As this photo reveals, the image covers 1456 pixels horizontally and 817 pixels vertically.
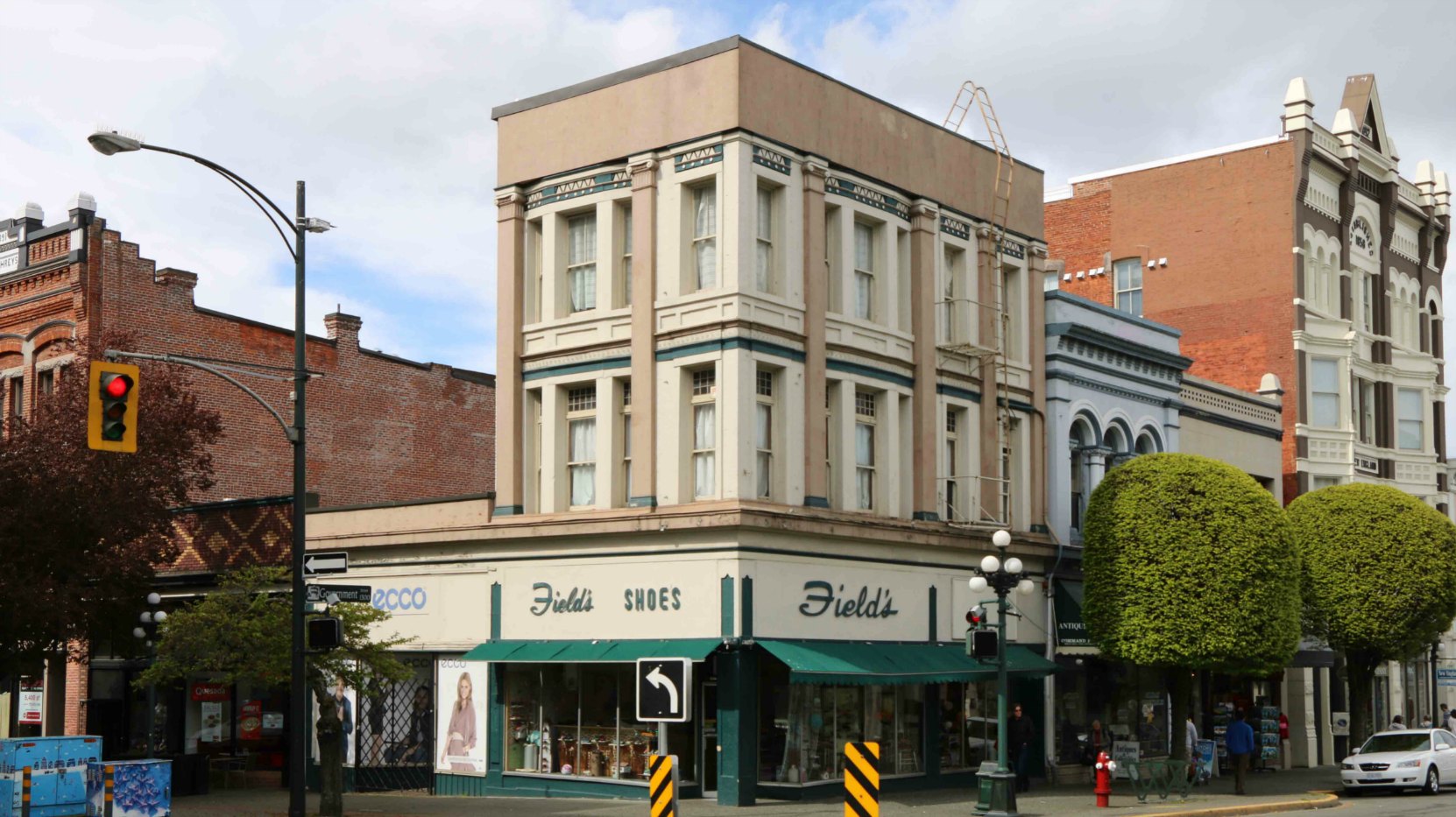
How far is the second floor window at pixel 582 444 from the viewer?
97.0 ft

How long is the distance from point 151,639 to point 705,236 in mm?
13777

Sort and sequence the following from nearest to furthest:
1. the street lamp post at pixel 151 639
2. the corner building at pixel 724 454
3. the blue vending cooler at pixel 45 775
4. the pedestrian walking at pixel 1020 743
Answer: the blue vending cooler at pixel 45 775
the corner building at pixel 724 454
the pedestrian walking at pixel 1020 743
the street lamp post at pixel 151 639

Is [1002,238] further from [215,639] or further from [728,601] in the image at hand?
[215,639]

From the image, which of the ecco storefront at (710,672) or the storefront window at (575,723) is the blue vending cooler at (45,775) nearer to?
the ecco storefront at (710,672)

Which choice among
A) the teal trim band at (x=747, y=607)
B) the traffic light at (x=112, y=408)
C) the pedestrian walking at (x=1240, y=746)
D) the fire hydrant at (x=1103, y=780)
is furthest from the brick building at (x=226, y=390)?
the pedestrian walking at (x=1240, y=746)

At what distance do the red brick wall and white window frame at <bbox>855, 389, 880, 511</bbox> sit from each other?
20081 mm

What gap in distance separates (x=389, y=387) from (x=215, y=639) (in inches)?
717

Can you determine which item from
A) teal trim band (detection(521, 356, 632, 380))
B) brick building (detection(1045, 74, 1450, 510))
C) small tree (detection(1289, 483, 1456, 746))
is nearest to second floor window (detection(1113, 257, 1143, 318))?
brick building (detection(1045, 74, 1450, 510))

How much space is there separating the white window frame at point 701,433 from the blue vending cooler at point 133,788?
9.47 metres

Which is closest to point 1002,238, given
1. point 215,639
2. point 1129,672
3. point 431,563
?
point 1129,672

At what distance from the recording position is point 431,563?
30.4 m

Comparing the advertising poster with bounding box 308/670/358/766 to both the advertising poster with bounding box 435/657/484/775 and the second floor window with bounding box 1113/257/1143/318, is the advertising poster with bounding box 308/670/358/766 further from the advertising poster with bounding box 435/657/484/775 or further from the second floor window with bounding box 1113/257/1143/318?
the second floor window with bounding box 1113/257/1143/318

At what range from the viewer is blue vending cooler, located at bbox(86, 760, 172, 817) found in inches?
883

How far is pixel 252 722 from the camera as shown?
33.2 m
